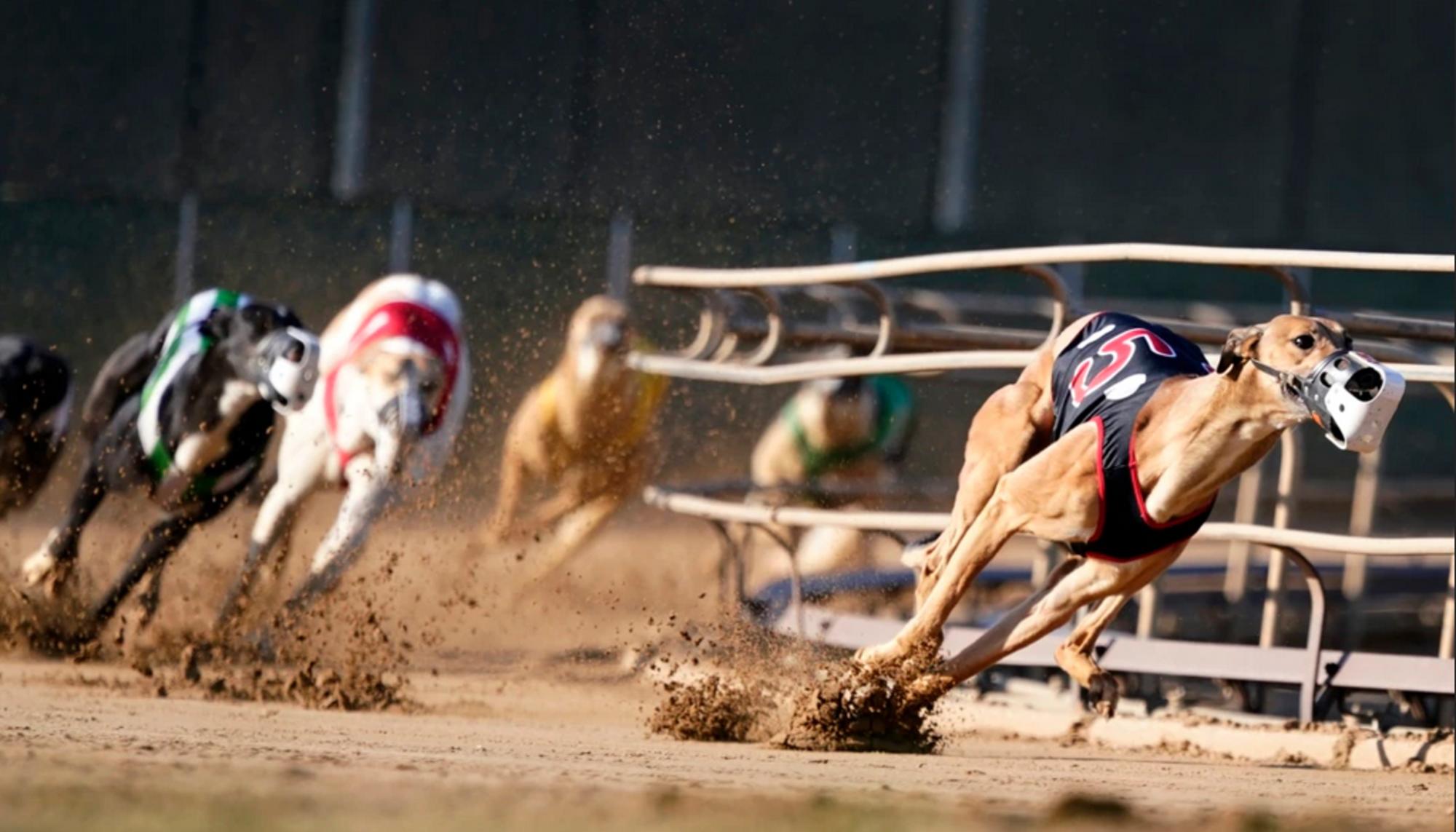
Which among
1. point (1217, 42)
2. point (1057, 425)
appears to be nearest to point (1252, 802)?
point (1057, 425)

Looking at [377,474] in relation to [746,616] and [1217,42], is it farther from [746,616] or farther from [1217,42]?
[1217,42]

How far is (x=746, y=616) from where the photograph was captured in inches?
207

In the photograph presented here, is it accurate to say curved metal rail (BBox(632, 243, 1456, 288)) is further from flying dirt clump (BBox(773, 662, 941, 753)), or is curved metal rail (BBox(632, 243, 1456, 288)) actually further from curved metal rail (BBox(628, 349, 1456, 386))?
flying dirt clump (BBox(773, 662, 941, 753))

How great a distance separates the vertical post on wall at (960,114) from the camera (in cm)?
1235

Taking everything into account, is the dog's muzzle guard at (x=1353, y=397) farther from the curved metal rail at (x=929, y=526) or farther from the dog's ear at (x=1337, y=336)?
the curved metal rail at (x=929, y=526)

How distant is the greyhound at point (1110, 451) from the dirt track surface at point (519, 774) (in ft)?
0.87

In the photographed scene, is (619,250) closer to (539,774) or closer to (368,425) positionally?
(368,425)

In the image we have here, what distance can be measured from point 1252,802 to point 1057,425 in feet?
3.04

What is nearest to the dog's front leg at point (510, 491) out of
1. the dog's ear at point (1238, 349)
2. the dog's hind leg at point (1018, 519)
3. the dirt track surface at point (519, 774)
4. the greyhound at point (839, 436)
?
the greyhound at point (839, 436)

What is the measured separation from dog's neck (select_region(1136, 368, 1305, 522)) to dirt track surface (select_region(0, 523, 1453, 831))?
0.51 metres

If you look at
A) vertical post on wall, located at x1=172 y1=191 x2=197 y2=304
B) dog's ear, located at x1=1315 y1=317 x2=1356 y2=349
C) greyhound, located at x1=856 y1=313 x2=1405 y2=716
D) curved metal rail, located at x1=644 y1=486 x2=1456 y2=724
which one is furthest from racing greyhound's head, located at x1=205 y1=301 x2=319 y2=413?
vertical post on wall, located at x1=172 y1=191 x2=197 y2=304

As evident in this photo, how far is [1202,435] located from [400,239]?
6386mm

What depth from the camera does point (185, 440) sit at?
559cm

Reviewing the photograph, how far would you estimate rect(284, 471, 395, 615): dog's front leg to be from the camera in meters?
5.36
